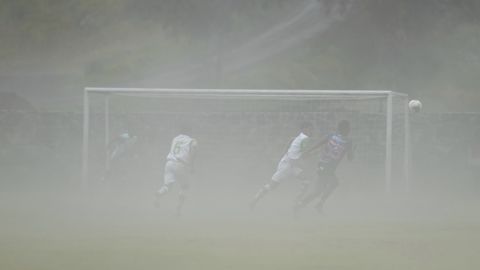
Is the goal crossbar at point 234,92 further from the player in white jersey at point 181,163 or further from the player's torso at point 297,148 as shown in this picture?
the player in white jersey at point 181,163

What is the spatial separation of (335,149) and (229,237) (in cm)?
378

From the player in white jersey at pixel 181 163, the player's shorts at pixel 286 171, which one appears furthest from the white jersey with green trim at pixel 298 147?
the player in white jersey at pixel 181 163

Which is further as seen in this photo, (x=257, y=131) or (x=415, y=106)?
(x=257, y=131)

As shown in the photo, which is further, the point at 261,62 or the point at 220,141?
the point at 261,62

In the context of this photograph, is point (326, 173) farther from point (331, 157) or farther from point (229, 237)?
point (229, 237)

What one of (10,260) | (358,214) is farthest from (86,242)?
(358,214)

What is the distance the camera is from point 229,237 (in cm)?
1266

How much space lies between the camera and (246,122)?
20859mm

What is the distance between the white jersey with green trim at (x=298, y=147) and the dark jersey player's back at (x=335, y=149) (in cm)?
41

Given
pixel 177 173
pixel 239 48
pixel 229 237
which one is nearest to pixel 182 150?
pixel 177 173

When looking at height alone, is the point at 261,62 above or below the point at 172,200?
above

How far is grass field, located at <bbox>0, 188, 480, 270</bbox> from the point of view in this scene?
10.5m

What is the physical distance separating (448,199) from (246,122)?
5158 millimetres

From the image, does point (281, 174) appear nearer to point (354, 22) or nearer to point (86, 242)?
point (86, 242)
